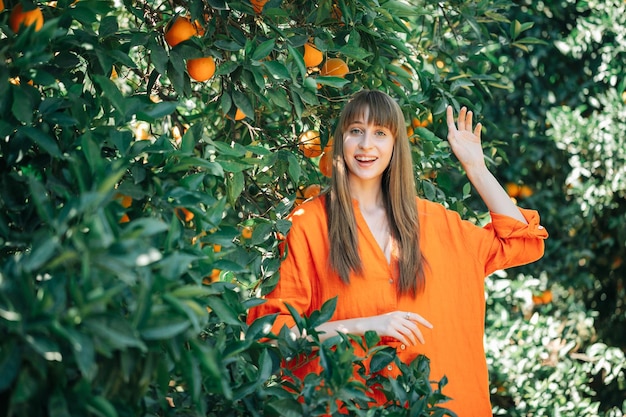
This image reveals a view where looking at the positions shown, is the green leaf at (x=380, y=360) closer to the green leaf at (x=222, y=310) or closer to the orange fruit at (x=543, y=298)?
the green leaf at (x=222, y=310)

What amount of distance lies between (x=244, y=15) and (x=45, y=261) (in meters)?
1.10

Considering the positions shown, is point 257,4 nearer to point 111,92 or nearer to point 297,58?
point 297,58

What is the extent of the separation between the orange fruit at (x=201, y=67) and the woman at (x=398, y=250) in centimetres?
39

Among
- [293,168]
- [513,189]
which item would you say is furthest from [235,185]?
[513,189]

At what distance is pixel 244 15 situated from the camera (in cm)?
194

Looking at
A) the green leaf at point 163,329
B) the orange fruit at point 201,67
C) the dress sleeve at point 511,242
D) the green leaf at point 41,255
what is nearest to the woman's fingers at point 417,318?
the dress sleeve at point 511,242

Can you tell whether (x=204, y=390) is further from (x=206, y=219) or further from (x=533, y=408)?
(x=533, y=408)

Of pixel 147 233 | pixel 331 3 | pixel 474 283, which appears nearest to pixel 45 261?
pixel 147 233

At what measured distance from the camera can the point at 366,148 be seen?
76.5 inches

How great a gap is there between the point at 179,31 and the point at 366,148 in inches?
20.9

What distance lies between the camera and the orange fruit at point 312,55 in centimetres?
187

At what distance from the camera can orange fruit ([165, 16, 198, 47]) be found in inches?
67.8

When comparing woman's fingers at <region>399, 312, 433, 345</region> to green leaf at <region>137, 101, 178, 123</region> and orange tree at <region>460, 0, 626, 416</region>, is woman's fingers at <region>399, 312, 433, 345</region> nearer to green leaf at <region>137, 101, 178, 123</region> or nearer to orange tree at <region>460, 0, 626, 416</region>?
green leaf at <region>137, 101, 178, 123</region>

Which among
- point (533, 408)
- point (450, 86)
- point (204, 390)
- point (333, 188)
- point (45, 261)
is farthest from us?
point (533, 408)
